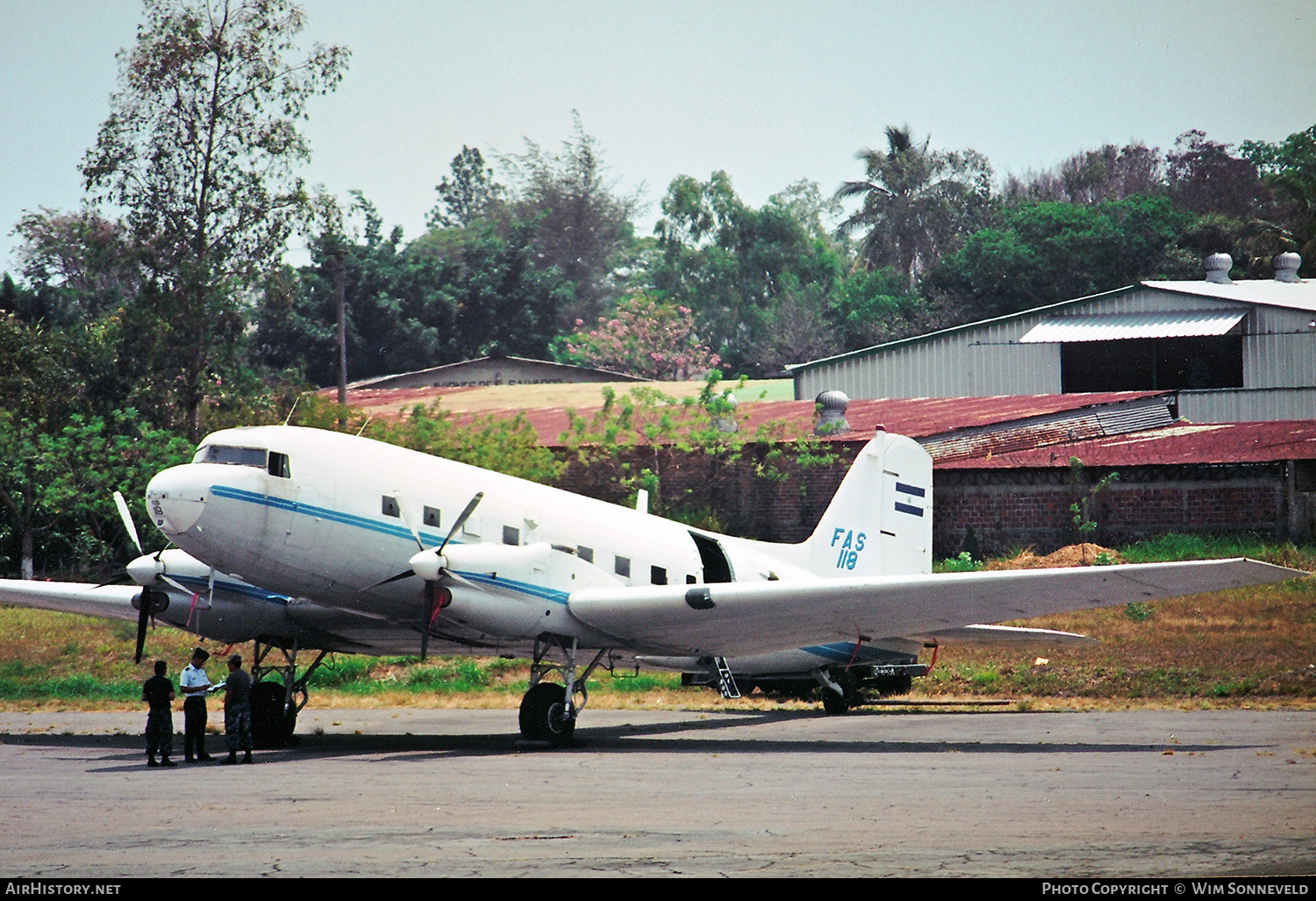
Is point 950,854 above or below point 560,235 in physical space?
below

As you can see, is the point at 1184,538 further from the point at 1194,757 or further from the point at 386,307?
the point at 386,307

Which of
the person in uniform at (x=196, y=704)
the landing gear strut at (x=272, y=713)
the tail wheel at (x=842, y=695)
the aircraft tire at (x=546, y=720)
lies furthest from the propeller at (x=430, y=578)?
the tail wheel at (x=842, y=695)

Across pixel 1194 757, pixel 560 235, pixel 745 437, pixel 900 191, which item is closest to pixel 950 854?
pixel 1194 757

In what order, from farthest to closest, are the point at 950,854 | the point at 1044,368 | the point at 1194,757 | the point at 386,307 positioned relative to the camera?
the point at 386,307, the point at 1044,368, the point at 1194,757, the point at 950,854

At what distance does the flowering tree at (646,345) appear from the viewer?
3615 inches

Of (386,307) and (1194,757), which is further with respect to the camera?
(386,307)

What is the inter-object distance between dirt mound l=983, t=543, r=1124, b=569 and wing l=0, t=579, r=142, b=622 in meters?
22.4

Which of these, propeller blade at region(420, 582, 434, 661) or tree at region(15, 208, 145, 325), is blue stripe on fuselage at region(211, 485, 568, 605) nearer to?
propeller blade at region(420, 582, 434, 661)

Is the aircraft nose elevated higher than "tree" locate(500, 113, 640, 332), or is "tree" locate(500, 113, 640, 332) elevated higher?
"tree" locate(500, 113, 640, 332)

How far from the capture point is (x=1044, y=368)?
51719mm

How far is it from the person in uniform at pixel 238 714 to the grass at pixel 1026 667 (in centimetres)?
953

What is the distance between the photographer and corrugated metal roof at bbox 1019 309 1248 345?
156 feet

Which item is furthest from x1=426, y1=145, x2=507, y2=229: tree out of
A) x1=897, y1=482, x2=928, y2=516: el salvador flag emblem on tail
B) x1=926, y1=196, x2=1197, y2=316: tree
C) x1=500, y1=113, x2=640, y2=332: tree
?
x1=897, y1=482, x2=928, y2=516: el salvador flag emblem on tail

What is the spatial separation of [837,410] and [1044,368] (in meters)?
10.6
